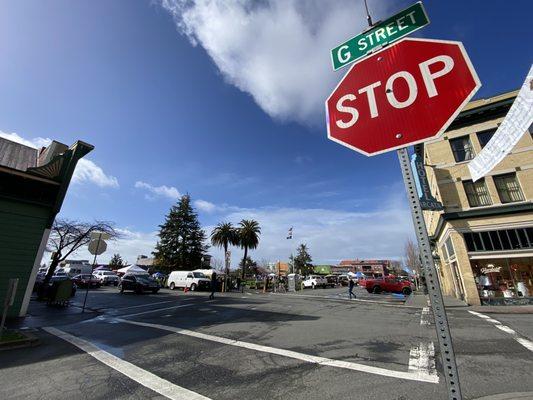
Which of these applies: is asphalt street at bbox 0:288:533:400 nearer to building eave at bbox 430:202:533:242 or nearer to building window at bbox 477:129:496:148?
building eave at bbox 430:202:533:242

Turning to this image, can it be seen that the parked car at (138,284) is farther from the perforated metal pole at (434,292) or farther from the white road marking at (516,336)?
the perforated metal pole at (434,292)

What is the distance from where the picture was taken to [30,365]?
229 inches

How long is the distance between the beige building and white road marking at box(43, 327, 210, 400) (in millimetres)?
18274

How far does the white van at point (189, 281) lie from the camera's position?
2986 centimetres

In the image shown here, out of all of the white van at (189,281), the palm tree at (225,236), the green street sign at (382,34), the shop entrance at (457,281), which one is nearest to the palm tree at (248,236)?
the palm tree at (225,236)

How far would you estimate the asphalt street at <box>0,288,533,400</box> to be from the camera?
4406 mm

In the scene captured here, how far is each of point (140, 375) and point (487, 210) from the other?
19.8m

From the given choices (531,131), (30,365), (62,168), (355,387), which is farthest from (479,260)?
(62,168)

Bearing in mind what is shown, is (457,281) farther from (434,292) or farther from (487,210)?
(434,292)

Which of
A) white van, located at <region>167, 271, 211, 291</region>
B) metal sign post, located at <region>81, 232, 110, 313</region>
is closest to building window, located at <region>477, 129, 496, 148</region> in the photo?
metal sign post, located at <region>81, 232, 110, 313</region>

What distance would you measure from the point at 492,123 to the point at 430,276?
72.0 feet

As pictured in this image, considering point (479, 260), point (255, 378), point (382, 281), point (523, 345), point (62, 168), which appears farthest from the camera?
point (382, 281)

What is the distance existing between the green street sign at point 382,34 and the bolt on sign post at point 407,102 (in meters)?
0.12

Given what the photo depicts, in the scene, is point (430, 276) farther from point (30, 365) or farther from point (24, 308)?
point (24, 308)
